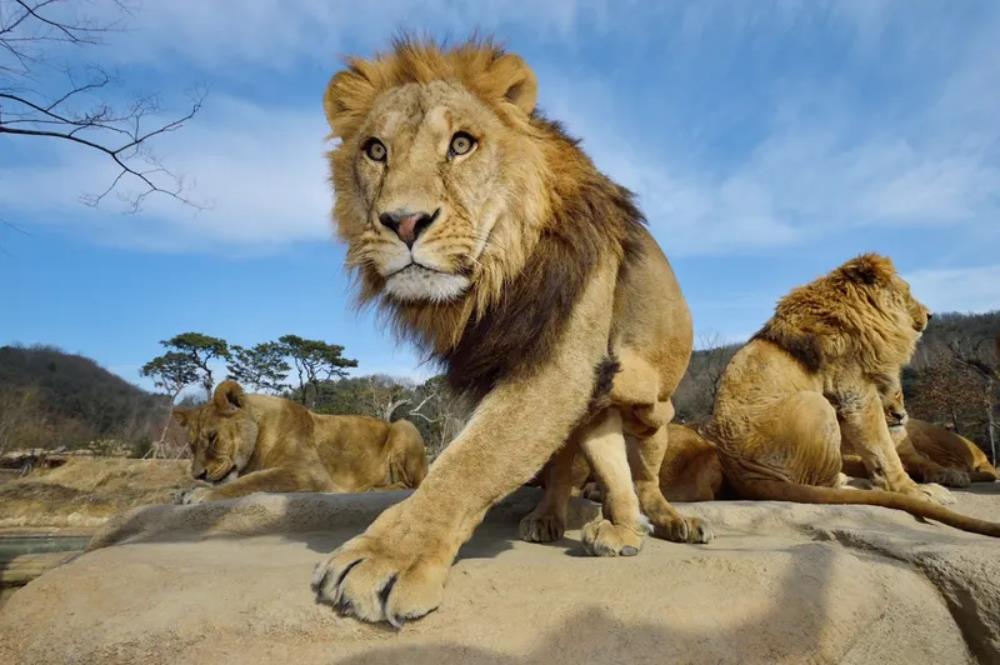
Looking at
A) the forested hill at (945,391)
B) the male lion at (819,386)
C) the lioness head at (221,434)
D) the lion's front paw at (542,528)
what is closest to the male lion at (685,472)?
the male lion at (819,386)

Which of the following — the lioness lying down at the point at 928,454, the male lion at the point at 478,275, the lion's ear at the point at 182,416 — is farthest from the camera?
the lion's ear at the point at 182,416

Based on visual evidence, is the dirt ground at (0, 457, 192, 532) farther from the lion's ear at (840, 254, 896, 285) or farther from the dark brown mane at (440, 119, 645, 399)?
the dark brown mane at (440, 119, 645, 399)

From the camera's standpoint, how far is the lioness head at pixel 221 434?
8688 millimetres

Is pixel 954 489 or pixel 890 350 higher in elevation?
pixel 890 350

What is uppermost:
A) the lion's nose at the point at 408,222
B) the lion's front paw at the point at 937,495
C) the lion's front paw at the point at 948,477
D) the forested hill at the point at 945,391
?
the forested hill at the point at 945,391

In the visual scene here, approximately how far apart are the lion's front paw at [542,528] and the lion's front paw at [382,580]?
1.37 metres

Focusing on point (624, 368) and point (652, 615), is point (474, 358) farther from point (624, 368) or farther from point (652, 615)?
point (652, 615)

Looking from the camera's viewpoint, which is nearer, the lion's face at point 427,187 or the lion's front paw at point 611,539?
the lion's face at point 427,187

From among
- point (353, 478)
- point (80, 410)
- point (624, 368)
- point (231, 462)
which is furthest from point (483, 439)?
point (80, 410)

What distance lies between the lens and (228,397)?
353 inches

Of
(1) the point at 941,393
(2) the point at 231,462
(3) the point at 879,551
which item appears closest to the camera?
(3) the point at 879,551

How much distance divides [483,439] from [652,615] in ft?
2.78

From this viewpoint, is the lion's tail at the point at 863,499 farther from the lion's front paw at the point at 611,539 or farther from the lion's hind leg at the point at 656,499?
the lion's front paw at the point at 611,539

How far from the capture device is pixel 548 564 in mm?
2621
